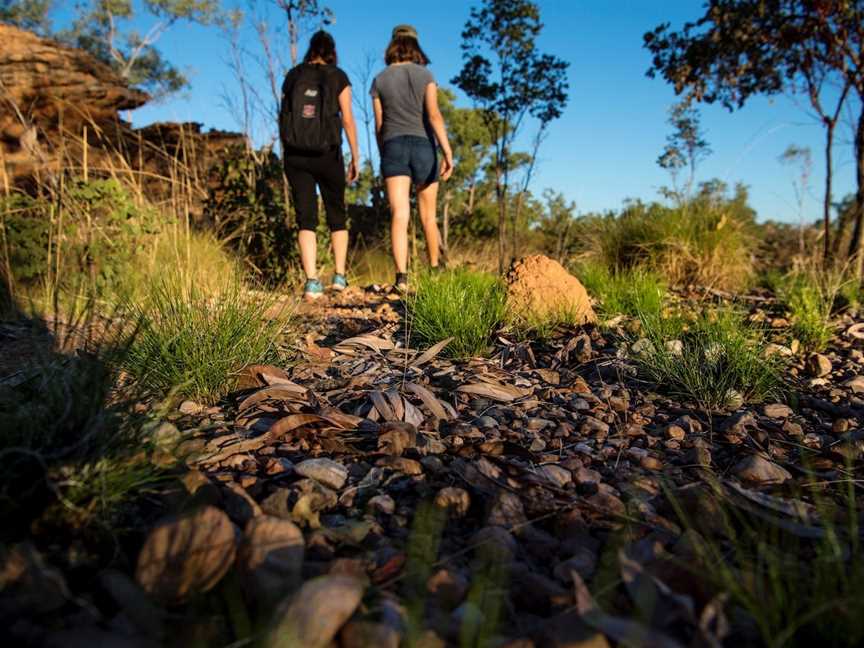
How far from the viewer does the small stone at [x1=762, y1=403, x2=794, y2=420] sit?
2062 millimetres

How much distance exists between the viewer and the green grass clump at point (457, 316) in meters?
2.66

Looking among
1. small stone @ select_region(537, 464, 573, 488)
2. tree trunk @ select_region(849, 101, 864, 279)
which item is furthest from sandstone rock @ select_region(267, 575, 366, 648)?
tree trunk @ select_region(849, 101, 864, 279)

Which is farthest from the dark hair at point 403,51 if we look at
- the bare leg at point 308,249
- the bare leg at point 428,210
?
the bare leg at point 308,249

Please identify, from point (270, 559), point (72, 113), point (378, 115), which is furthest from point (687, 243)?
point (72, 113)

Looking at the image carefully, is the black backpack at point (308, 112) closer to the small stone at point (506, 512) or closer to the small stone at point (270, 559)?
the small stone at point (506, 512)

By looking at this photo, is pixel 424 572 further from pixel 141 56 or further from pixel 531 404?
pixel 141 56

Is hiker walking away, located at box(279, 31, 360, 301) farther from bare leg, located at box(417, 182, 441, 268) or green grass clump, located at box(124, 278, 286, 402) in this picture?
green grass clump, located at box(124, 278, 286, 402)

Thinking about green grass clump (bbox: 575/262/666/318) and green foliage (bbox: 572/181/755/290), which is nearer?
green grass clump (bbox: 575/262/666/318)

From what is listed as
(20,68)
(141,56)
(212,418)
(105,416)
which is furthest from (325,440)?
(141,56)

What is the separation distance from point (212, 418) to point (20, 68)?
798 cm

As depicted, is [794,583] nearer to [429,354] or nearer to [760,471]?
[760,471]

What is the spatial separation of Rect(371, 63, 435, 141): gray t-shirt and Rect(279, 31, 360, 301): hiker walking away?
1.00 ft

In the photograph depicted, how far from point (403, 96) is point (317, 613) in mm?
4703

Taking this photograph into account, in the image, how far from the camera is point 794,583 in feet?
3.17
